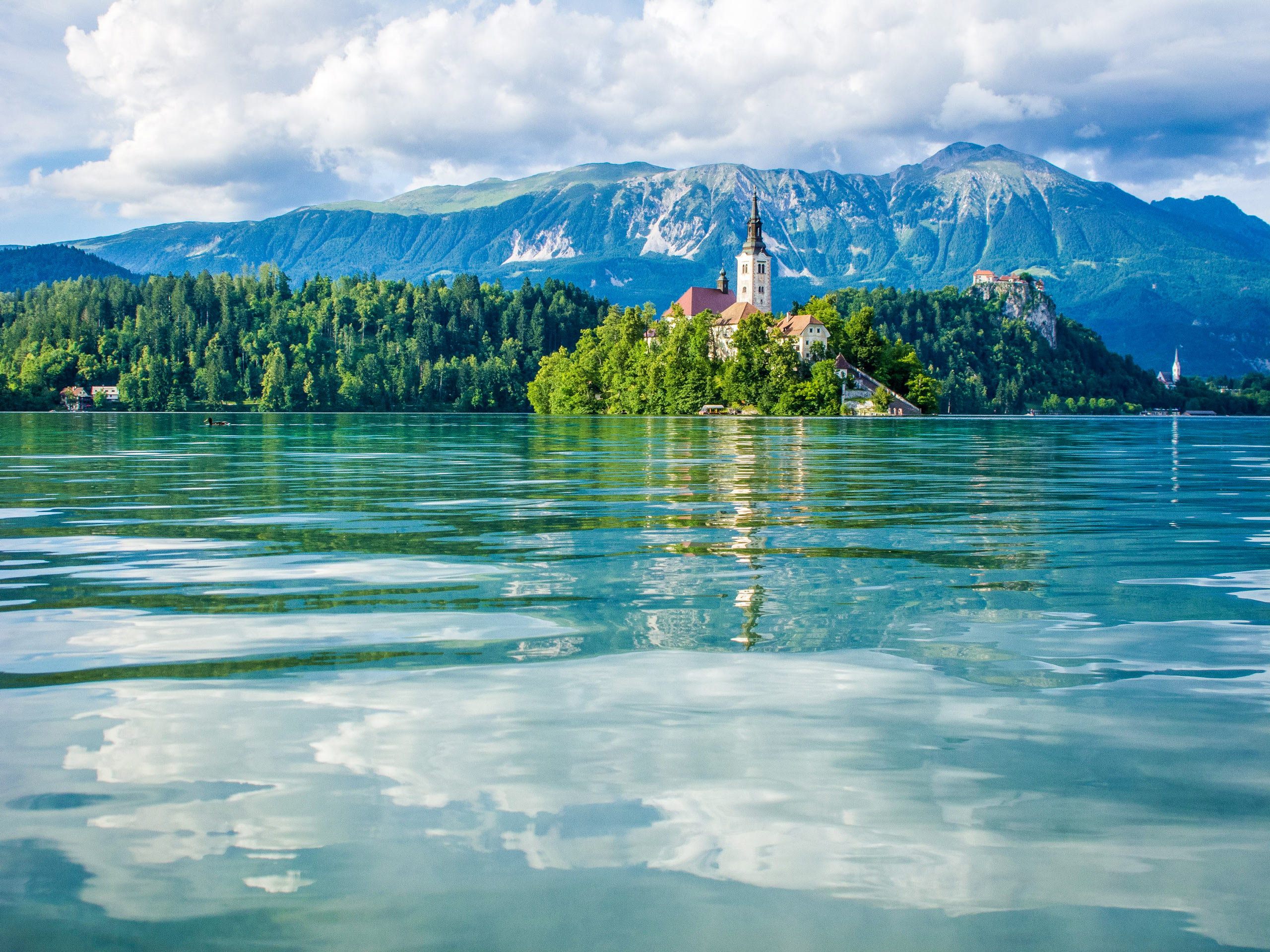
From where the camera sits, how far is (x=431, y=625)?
10500 mm

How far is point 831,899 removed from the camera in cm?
486

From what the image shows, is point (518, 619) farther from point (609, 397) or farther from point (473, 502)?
Answer: point (609, 397)

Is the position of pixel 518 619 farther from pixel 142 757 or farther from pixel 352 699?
pixel 142 757

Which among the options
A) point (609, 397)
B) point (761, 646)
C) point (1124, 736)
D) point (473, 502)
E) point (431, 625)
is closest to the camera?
point (1124, 736)

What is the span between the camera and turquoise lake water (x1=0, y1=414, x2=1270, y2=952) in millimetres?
4785

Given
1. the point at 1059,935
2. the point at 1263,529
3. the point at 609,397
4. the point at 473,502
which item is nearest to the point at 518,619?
the point at 1059,935

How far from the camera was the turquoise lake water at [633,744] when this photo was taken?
4.79m

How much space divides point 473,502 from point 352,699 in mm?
16778

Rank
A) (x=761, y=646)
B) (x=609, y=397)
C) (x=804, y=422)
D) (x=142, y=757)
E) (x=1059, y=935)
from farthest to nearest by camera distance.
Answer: (x=609, y=397)
(x=804, y=422)
(x=761, y=646)
(x=142, y=757)
(x=1059, y=935)

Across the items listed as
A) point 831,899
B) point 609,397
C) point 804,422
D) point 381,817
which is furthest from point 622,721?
point 609,397

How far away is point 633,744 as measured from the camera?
6875mm

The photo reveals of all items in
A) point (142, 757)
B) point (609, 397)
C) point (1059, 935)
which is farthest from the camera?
point (609, 397)

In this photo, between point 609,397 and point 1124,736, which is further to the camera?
point 609,397

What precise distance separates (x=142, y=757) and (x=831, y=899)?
4.48 meters
